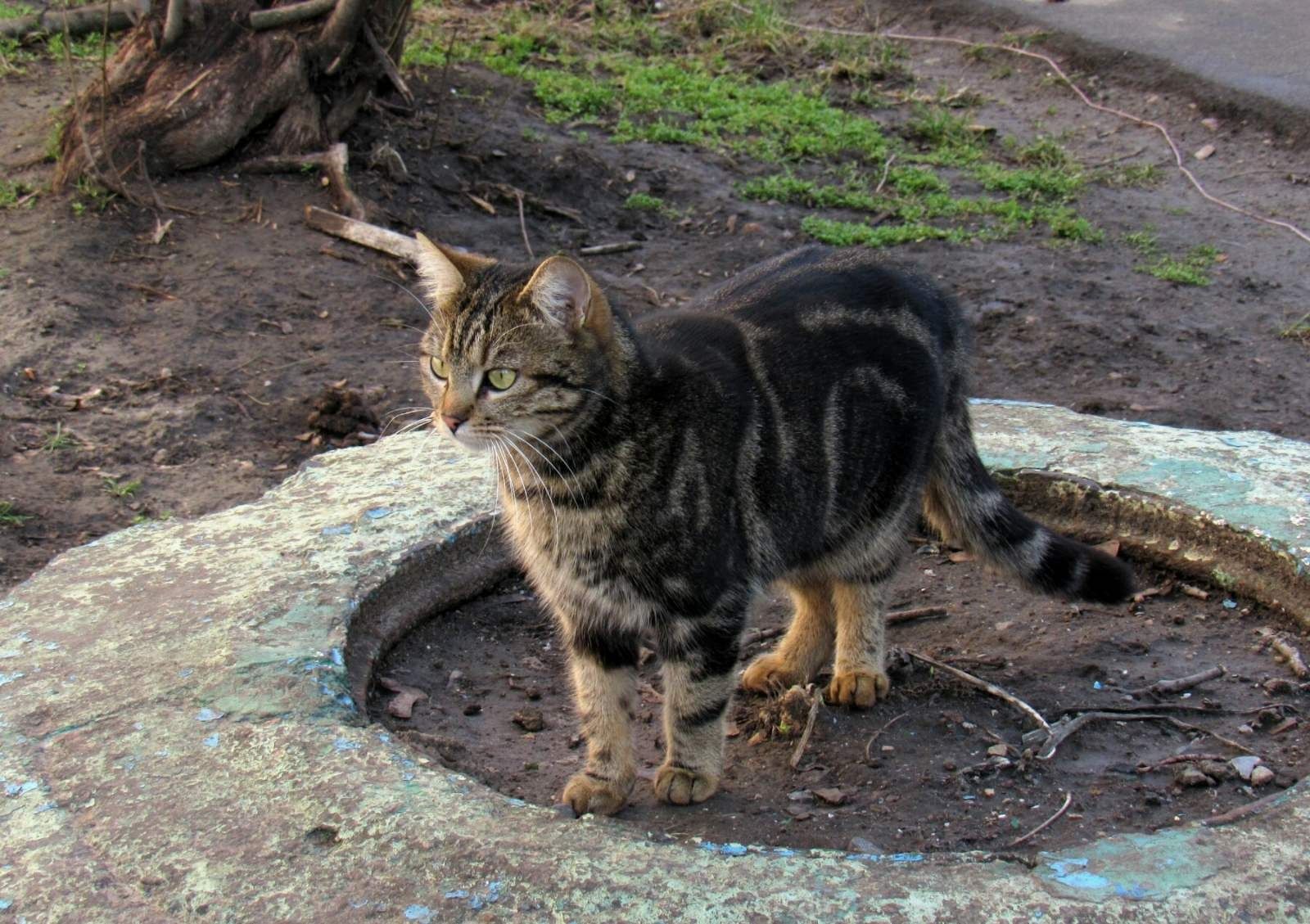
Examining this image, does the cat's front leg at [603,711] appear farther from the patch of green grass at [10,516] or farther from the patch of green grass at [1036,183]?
the patch of green grass at [1036,183]

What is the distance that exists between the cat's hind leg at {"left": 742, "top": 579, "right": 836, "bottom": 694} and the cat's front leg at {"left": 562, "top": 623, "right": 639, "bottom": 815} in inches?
22.6

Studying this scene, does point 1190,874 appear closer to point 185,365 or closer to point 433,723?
point 433,723

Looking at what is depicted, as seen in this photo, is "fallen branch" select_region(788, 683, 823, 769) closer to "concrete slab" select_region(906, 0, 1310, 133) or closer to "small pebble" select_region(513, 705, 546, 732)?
"small pebble" select_region(513, 705, 546, 732)

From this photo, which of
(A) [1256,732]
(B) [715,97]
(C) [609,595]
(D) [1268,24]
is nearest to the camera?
(C) [609,595]

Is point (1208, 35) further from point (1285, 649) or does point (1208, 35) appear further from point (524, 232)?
point (1285, 649)

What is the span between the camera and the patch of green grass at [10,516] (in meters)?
4.65

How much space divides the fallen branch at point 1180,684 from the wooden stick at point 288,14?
16.9ft

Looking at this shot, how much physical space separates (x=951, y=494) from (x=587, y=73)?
5.94 meters

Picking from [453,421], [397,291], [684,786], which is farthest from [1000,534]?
[397,291]

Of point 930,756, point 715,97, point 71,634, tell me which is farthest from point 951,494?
point 715,97

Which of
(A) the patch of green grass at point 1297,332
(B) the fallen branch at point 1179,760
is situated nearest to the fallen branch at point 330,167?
(A) the patch of green grass at point 1297,332

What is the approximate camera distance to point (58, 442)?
16.9 feet

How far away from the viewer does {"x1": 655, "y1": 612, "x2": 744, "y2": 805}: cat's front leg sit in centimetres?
327

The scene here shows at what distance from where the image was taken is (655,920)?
249 cm
